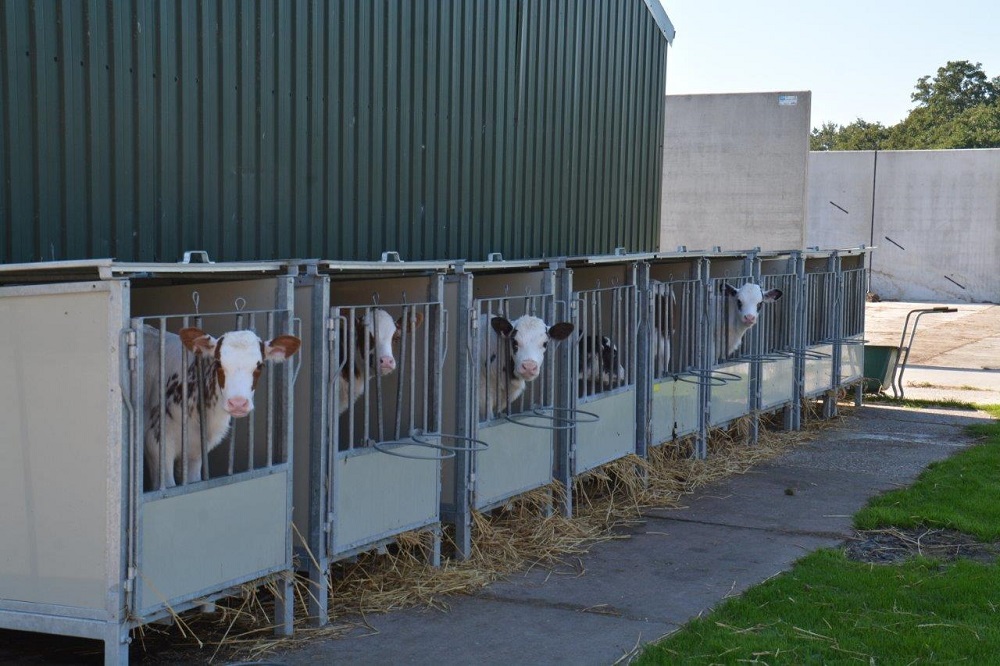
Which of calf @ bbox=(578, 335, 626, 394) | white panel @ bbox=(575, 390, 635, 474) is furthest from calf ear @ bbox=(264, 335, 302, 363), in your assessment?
calf @ bbox=(578, 335, 626, 394)

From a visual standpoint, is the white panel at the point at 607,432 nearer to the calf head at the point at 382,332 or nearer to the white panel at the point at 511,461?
the white panel at the point at 511,461

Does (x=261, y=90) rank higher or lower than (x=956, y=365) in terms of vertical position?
higher

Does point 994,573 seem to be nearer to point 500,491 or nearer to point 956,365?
point 500,491

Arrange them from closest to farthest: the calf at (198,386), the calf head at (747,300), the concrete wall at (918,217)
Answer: the calf at (198,386)
the calf head at (747,300)
the concrete wall at (918,217)

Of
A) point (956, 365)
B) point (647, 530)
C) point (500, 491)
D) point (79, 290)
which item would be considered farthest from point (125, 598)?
point (956, 365)

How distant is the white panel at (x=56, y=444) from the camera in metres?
5.02

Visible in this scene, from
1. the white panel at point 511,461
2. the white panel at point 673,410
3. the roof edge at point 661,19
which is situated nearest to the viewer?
the white panel at point 511,461

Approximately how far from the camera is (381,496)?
670 cm

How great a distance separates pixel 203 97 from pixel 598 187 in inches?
253

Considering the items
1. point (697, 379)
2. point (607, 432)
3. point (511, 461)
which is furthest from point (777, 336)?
point (511, 461)

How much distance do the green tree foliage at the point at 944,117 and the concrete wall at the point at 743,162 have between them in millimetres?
46078

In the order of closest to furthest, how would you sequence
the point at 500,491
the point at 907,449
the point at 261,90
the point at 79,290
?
1. the point at 79,290
2. the point at 500,491
3. the point at 261,90
4. the point at 907,449

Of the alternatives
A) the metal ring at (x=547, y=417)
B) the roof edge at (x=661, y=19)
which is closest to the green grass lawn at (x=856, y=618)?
the metal ring at (x=547, y=417)

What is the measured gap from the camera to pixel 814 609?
6.48 metres
